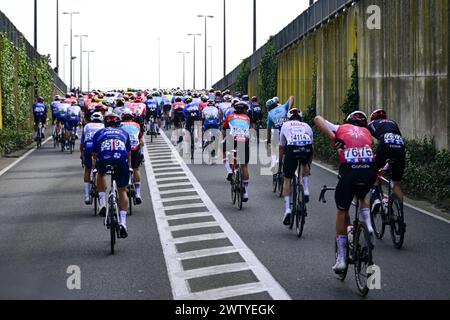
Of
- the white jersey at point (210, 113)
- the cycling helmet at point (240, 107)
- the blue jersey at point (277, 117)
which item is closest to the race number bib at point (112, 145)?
the cycling helmet at point (240, 107)

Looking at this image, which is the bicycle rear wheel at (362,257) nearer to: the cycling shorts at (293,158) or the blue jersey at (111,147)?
the blue jersey at (111,147)

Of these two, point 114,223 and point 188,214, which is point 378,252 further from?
point 188,214

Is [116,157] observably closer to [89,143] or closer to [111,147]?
[111,147]

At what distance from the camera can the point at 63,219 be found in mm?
18406

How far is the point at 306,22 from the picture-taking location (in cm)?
4388

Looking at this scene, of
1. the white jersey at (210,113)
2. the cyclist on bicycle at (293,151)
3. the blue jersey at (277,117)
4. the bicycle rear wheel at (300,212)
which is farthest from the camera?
the white jersey at (210,113)

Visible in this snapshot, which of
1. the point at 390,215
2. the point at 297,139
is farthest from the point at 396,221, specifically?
the point at 297,139

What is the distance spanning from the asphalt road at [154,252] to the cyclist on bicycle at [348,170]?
1.78 feet

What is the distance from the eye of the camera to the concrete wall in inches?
918

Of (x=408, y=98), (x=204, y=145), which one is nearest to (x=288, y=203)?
(x=408, y=98)

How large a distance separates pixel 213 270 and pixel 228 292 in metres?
1.63

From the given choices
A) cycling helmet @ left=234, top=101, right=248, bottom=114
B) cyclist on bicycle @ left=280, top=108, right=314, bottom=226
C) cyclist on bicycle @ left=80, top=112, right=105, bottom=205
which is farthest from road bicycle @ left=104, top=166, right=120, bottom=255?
cycling helmet @ left=234, top=101, right=248, bottom=114

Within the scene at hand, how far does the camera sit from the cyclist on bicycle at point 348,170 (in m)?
11.8

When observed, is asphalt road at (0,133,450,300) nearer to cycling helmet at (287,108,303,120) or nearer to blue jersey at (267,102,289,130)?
blue jersey at (267,102,289,130)
